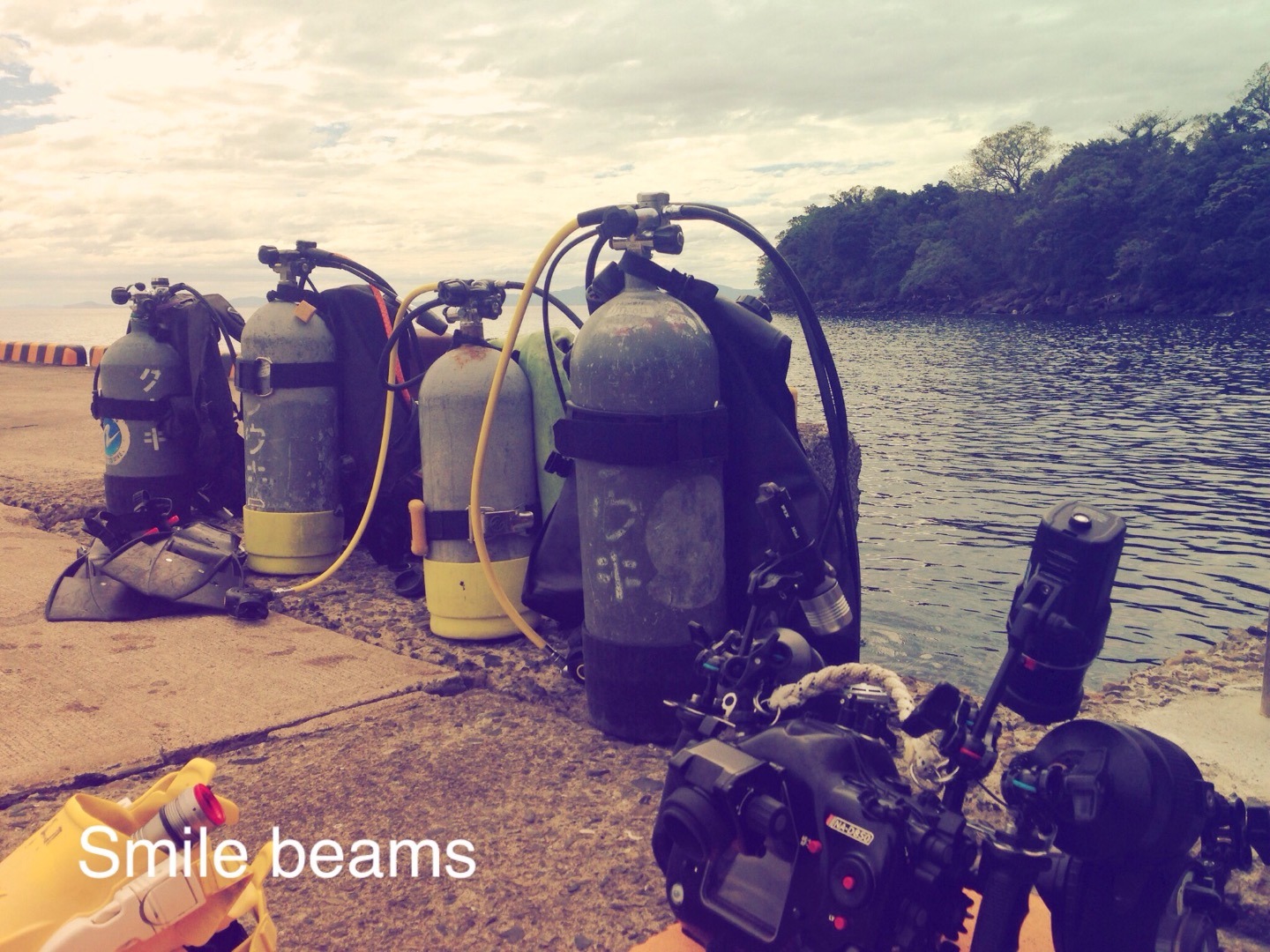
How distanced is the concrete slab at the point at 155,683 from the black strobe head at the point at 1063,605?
7.63 ft

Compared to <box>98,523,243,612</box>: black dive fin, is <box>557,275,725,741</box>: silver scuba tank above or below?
above

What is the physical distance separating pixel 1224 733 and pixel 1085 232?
69.7 meters

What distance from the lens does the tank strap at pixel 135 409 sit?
5.57 metres

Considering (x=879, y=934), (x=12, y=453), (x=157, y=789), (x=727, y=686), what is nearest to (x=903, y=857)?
(x=879, y=934)

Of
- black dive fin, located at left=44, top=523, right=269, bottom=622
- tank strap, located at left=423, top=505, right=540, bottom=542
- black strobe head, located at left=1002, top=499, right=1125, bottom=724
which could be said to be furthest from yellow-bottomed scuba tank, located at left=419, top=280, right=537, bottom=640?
black strobe head, located at left=1002, top=499, right=1125, bottom=724

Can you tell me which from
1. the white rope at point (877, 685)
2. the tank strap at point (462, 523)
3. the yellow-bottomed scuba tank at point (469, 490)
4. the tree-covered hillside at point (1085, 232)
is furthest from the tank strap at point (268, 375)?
the tree-covered hillside at point (1085, 232)

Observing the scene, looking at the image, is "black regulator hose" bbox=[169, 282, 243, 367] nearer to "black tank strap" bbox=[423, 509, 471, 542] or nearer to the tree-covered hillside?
"black tank strap" bbox=[423, 509, 471, 542]

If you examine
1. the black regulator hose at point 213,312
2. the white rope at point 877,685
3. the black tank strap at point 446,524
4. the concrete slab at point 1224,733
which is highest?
the black regulator hose at point 213,312

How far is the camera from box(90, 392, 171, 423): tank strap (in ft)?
18.3

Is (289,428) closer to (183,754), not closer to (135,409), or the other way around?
(135,409)

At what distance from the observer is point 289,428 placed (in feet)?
16.8

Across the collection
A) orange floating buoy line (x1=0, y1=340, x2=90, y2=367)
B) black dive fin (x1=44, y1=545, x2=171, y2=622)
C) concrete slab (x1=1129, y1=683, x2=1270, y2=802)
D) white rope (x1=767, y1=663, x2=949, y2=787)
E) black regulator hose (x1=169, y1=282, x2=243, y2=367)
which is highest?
black regulator hose (x1=169, y1=282, x2=243, y2=367)

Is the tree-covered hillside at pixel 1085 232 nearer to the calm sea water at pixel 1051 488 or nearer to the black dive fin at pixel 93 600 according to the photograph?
the calm sea water at pixel 1051 488

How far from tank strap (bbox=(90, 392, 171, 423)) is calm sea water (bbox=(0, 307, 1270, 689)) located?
4248 millimetres
